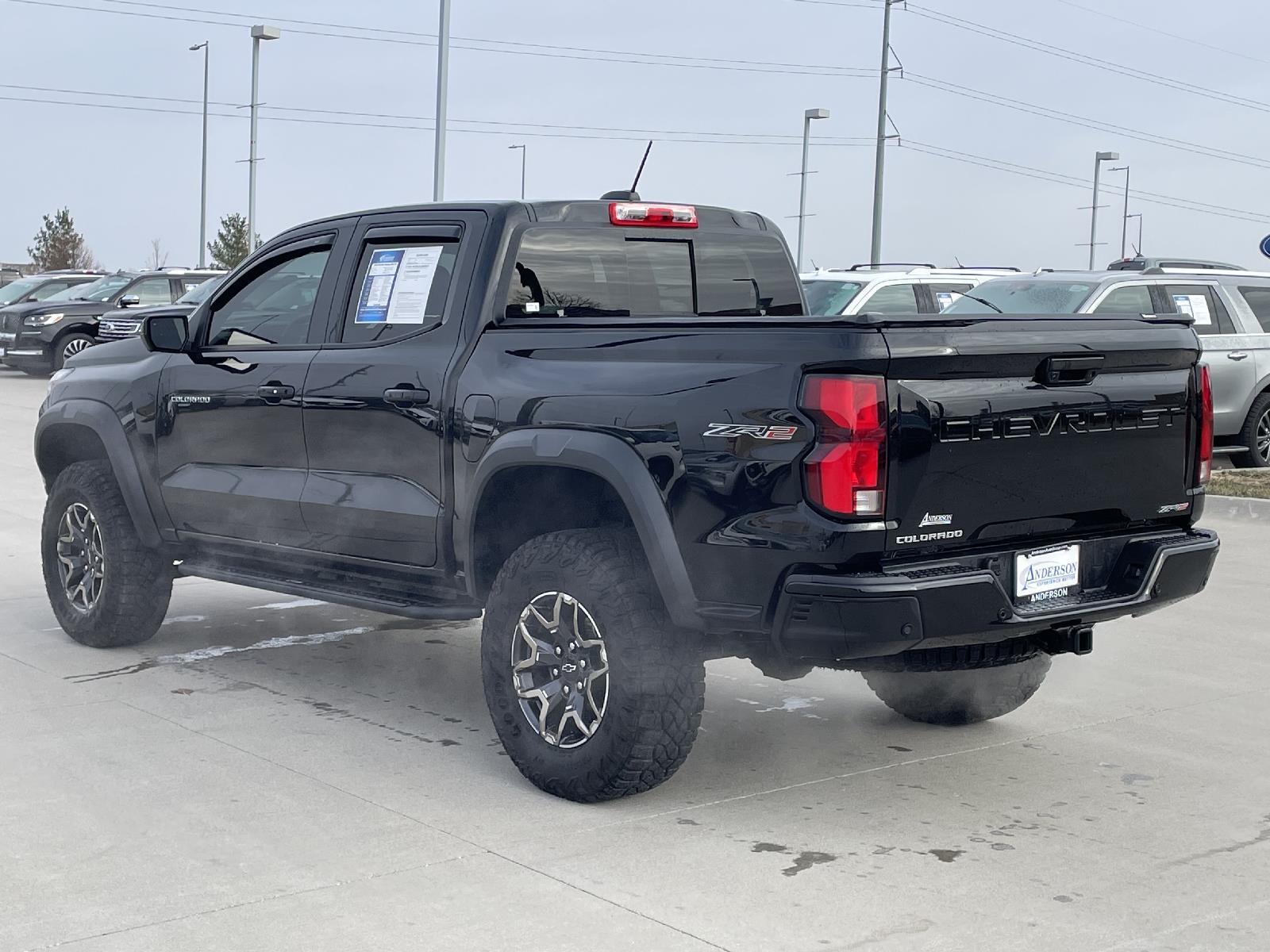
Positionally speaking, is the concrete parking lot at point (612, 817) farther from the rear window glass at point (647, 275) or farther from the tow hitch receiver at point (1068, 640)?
the rear window glass at point (647, 275)

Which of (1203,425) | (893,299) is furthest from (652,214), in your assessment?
(893,299)

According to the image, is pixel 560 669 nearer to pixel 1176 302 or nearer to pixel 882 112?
pixel 1176 302

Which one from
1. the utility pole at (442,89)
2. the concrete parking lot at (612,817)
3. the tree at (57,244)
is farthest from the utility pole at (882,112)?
the tree at (57,244)

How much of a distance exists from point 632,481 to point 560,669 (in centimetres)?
70

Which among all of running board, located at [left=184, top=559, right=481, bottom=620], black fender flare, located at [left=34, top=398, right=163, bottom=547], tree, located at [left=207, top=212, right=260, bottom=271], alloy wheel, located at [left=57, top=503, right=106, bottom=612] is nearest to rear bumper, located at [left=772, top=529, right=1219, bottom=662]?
running board, located at [left=184, top=559, right=481, bottom=620]

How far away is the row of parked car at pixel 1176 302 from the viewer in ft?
45.6

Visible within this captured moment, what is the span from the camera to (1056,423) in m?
4.70

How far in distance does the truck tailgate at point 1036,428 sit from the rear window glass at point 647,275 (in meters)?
1.68

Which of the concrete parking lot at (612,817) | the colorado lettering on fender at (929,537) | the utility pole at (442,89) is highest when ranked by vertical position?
the utility pole at (442,89)

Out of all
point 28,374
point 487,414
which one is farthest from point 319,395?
point 28,374

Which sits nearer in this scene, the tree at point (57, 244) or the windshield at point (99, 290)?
the windshield at point (99, 290)

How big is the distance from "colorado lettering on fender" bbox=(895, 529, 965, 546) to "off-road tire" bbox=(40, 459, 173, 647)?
378 cm

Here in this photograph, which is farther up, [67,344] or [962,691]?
[67,344]

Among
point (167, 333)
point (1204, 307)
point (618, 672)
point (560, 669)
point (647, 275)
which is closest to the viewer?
point (618, 672)
